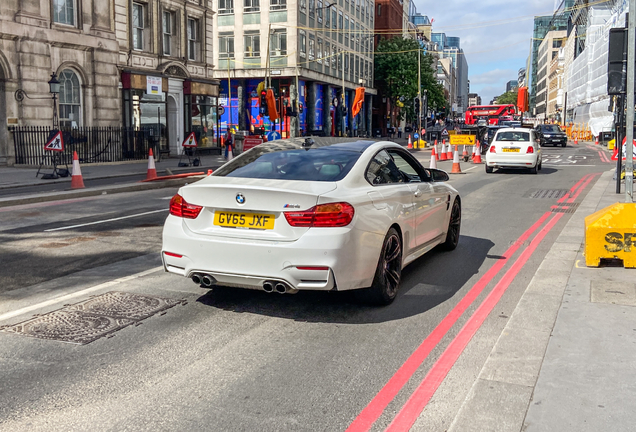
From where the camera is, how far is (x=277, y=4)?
5056 cm

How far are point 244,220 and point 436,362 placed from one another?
A: 1.90 meters

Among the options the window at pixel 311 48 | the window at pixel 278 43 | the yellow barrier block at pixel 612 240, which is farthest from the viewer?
the window at pixel 311 48

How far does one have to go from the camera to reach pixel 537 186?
17953 millimetres

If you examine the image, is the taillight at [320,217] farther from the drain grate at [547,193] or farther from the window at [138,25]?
the window at [138,25]

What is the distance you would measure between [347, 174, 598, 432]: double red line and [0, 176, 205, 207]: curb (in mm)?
10314

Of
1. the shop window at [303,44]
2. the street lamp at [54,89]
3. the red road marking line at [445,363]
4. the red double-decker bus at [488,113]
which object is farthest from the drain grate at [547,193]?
the red double-decker bus at [488,113]

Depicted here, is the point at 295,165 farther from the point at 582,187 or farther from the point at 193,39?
the point at 193,39

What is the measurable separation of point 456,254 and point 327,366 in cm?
435

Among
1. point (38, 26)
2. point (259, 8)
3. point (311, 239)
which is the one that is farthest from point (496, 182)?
point (259, 8)

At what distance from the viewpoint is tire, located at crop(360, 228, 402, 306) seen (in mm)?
5574

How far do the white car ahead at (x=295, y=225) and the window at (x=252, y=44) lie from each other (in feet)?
155

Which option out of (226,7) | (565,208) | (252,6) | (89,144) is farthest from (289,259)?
(226,7)

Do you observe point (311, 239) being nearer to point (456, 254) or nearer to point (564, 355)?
point (564, 355)

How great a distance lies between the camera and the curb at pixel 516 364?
134 inches
